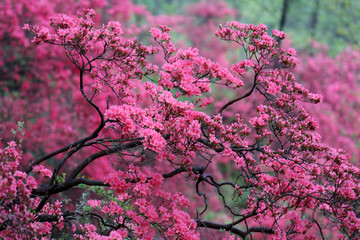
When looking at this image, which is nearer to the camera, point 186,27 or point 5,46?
point 5,46

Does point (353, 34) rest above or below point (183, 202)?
above

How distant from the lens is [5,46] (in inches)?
256

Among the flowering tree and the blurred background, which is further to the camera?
the blurred background

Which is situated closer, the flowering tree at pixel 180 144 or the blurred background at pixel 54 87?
the flowering tree at pixel 180 144

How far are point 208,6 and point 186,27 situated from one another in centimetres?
88

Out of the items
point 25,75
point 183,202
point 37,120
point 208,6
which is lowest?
point 183,202

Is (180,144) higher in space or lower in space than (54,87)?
lower

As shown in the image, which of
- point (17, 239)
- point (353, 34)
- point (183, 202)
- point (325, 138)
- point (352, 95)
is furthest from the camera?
point (353, 34)

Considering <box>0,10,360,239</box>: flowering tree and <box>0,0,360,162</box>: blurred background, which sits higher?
<box>0,0,360,162</box>: blurred background

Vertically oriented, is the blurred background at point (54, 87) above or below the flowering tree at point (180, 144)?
above

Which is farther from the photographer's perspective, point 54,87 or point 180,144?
point 54,87

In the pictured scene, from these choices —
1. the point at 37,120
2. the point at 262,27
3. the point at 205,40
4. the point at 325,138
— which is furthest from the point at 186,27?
the point at 262,27

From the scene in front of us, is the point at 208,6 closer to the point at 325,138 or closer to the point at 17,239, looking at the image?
the point at 325,138

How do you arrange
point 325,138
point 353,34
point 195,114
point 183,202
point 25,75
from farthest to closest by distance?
point 353,34 → point 325,138 → point 25,75 → point 183,202 → point 195,114
